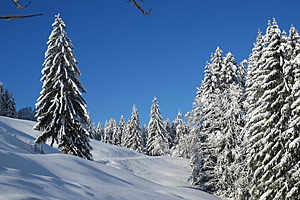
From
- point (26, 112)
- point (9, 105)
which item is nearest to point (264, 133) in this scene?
point (9, 105)

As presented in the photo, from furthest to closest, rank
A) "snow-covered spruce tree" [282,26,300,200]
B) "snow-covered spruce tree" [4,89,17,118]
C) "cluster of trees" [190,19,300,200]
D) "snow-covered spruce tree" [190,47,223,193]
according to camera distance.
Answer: "snow-covered spruce tree" [4,89,17,118]
"snow-covered spruce tree" [190,47,223,193]
"cluster of trees" [190,19,300,200]
"snow-covered spruce tree" [282,26,300,200]

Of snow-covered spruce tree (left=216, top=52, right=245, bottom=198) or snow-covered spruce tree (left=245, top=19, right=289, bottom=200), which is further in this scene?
snow-covered spruce tree (left=216, top=52, right=245, bottom=198)

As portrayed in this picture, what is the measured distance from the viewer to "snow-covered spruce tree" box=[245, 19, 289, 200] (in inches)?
568

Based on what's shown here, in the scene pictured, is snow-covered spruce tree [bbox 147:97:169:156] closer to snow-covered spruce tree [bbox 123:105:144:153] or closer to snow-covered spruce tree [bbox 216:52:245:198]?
snow-covered spruce tree [bbox 123:105:144:153]

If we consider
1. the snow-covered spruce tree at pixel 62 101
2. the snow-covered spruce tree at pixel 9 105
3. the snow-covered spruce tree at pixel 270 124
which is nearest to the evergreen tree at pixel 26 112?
the snow-covered spruce tree at pixel 9 105

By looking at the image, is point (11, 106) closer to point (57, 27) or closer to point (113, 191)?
point (57, 27)

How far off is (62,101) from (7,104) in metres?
54.7

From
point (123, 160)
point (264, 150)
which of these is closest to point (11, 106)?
point (123, 160)

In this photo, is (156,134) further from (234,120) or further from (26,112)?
(26,112)

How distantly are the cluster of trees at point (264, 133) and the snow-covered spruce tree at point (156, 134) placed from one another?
3175cm

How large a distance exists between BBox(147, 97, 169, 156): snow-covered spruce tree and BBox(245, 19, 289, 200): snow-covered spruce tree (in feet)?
127

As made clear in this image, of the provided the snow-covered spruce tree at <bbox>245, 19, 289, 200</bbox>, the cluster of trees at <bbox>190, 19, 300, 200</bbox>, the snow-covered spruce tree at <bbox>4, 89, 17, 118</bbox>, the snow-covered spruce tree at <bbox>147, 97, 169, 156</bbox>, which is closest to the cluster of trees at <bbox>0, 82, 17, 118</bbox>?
the snow-covered spruce tree at <bbox>4, 89, 17, 118</bbox>

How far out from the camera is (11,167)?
20.4 ft

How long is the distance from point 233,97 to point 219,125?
2707 mm
